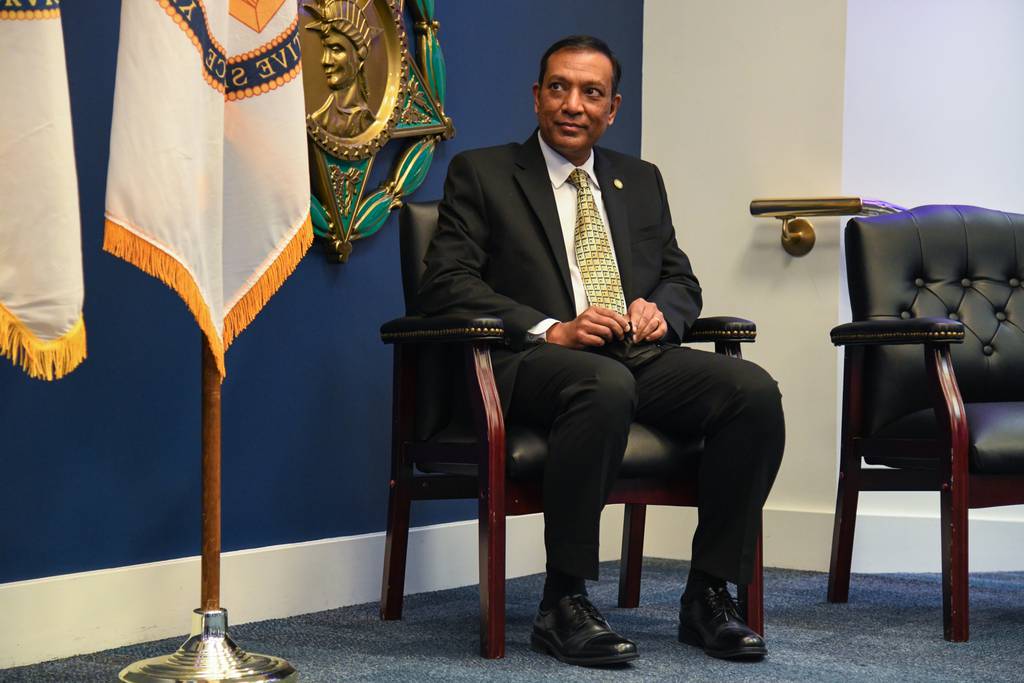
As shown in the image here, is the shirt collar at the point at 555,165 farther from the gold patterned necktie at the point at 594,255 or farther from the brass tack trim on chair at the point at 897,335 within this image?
the brass tack trim on chair at the point at 897,335

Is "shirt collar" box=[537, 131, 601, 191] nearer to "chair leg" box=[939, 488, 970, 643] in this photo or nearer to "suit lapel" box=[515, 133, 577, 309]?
"suit lapel" box=[515, 133, 577, 309]

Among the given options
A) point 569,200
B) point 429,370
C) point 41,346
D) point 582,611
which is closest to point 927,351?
point 569,200

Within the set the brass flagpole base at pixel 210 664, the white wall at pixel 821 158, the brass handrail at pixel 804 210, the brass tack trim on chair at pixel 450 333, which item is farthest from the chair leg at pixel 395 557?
the brass handrail at pixel 804 210

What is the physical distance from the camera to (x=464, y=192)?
9.68 feet

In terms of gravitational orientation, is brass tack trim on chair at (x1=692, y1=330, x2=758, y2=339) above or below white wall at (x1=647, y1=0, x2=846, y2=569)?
below

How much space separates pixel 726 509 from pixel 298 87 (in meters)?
1.15

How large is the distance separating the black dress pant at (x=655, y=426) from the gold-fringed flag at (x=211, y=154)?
0.58m

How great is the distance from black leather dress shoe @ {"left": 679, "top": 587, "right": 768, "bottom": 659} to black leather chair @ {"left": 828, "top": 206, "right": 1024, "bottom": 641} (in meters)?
0.51

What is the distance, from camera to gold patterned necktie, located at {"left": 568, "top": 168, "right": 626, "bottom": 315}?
295 cm

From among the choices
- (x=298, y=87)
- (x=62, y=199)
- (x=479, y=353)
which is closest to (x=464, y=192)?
(x=479, y=353)

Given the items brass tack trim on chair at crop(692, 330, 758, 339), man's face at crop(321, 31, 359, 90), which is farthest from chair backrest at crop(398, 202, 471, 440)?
brass tack trim on chair at crop(692, 330, 758, 339)

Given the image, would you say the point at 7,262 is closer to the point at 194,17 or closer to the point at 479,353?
the point at 194,17

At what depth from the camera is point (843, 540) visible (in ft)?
11.0

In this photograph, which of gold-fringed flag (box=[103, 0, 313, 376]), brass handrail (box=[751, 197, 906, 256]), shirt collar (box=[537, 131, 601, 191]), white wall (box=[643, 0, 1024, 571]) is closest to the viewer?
gold-fringed flag (box=[103, 0, 313, 376])
